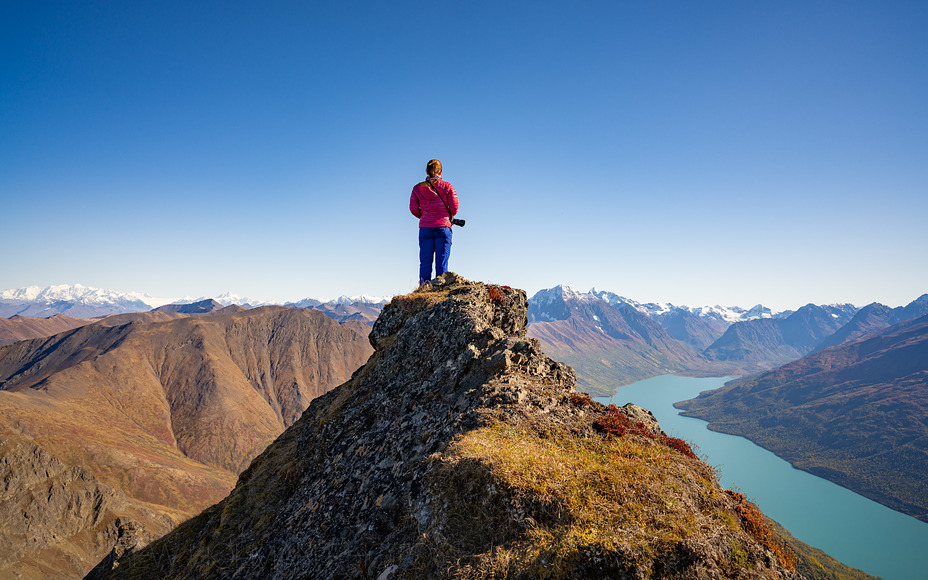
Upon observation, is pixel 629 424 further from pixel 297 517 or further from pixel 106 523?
pixel 106 523

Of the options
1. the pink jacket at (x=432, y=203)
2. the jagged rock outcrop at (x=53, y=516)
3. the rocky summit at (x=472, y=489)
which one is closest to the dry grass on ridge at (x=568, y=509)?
A: the rocky summit at (x=472, y=489)

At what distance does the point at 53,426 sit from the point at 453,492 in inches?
9818

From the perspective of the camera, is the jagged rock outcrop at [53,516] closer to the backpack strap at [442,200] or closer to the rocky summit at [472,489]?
the rocky summit at [472,489]

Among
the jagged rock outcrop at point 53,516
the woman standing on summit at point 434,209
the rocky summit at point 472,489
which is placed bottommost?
the jagged rock outcrop at point 53,516

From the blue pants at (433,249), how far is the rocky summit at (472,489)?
76.2 inches

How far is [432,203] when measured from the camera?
16.8m

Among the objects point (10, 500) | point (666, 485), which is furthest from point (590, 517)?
point (10, 500)

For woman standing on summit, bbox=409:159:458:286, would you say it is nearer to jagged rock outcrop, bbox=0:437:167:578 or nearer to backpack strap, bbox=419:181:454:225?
backpack strap, bbox=419:181:454:225

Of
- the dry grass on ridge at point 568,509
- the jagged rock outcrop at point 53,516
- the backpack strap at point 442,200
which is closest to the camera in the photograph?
the dry grass on ridge at point 568,509

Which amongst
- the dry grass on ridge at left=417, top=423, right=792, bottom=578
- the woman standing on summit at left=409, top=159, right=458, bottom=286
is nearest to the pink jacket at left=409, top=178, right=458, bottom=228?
the woman standing on summit at left=409, top=159, right=458, bottom=286

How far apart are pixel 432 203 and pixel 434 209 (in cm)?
26

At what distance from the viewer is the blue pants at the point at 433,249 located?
17608mm

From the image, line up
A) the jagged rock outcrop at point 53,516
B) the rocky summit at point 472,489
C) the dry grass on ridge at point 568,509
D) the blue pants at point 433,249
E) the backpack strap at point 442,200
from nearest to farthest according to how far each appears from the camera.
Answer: the dry grass on ridge at point 568,509 < the rocky summit at point 472,489 < the backpack strap at point 442,200 < the blue pants at point 433,249 < the jagged rock outcrop at point 53,516

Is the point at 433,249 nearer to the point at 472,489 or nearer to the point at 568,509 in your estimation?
the point at 472,489
